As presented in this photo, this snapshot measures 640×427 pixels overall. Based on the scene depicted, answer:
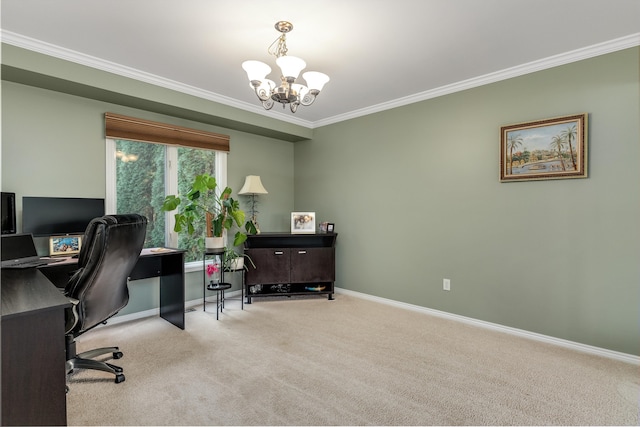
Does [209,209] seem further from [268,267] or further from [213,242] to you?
[268,267]

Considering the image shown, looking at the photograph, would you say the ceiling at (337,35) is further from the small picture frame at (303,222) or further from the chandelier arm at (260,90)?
the small picture frame at (303,222)

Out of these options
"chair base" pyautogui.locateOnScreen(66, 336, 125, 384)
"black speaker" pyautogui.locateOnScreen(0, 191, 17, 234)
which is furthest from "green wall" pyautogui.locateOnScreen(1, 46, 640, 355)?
"chair base" pyautogui.locateOnScreen(66, 336, 125, 384)

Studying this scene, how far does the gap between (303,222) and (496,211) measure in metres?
2.31

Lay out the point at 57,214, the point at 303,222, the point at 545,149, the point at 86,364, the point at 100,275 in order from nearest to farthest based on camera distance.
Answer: the point at 100,275
the point at 86,364
the point at 57,214
the point at 545,149
the point at 303,222

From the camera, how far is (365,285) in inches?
170

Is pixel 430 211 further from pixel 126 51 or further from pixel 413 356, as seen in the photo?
pixel 126 51

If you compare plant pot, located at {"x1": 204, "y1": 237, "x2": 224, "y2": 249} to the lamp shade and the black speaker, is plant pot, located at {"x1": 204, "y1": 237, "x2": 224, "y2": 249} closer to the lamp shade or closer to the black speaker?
the lamp shade

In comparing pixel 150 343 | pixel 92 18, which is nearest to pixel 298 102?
pixel 92 18

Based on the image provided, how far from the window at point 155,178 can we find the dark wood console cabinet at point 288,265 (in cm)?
72

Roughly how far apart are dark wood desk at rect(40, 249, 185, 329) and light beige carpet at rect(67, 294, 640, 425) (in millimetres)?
156

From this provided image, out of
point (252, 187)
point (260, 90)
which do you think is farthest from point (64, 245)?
point (260, 90)

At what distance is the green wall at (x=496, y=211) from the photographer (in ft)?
8.48

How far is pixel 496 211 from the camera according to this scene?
10.6 feet

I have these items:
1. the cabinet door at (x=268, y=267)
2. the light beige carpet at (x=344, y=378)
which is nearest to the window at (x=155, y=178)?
the cabinet door at (x=268, y=267)
